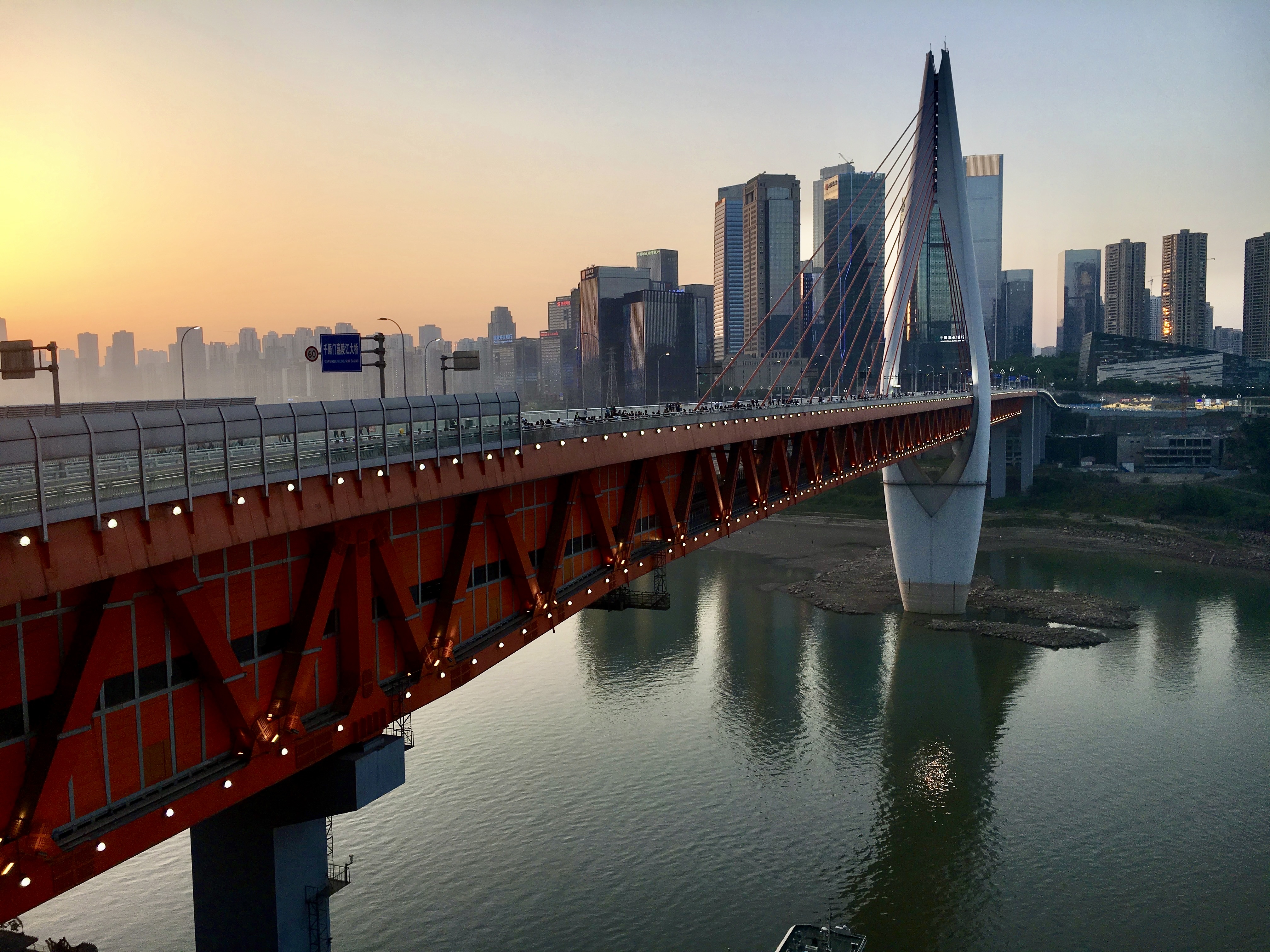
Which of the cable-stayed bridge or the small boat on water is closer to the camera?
the cable-stayed bridge

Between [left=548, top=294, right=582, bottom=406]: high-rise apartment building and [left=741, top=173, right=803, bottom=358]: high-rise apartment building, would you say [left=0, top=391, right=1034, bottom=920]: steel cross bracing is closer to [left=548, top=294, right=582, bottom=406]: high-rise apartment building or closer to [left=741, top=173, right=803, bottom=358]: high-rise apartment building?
[left=548, top=294, right=582, bottom=406]: high-rise apartment building

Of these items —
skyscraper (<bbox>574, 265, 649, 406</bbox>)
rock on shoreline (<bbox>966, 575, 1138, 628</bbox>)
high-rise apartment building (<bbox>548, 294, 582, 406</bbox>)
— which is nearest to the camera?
rock on shoreline (<bbox>966, 575, 1138, 628</bbox>)

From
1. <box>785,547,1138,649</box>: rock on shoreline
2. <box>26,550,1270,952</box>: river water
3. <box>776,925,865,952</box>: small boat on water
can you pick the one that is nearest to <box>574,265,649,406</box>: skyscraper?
<box>785,547,1138,649</box>: rock on shoreline

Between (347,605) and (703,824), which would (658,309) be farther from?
(347,605)

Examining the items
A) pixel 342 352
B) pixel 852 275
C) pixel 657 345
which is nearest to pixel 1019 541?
pixel 657 345

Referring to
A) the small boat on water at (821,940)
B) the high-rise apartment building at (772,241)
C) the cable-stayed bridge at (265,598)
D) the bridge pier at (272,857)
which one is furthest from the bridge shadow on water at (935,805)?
the high-rise apartment building at (772,241)
